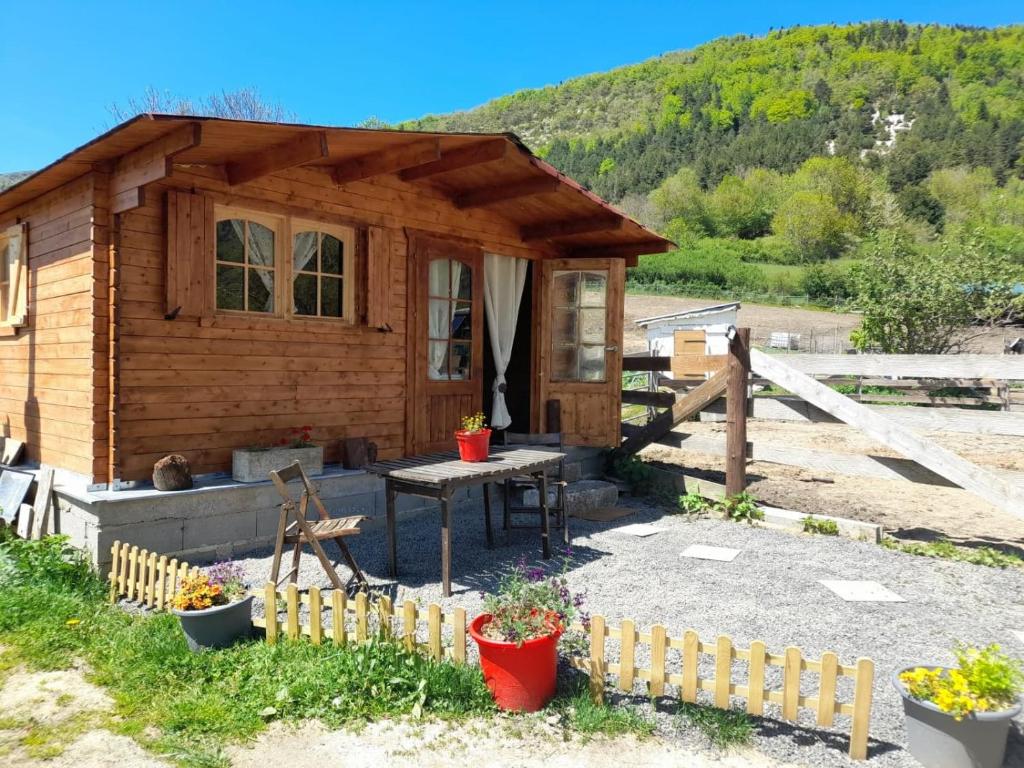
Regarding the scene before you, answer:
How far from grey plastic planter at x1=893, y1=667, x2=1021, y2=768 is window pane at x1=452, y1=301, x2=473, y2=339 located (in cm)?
555

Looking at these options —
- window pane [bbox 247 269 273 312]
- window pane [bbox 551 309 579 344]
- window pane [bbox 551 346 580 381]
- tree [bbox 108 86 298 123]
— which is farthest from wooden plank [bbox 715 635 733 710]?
tree [bbox 108 86 298 123]

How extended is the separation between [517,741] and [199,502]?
3214 millimetres

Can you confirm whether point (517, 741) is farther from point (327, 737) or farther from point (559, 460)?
point (559, 460)

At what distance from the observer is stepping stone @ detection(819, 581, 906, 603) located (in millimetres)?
4371

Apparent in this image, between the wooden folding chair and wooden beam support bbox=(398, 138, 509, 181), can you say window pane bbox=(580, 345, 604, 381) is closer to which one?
wooden beam support bbox=(398, 138, 509, 181)

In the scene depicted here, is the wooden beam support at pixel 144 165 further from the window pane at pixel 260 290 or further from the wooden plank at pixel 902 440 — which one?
the wooden plank at pixel 902 440

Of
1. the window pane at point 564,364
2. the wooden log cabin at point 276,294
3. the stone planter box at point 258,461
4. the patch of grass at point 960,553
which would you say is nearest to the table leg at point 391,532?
the stone planter box at point 258,461

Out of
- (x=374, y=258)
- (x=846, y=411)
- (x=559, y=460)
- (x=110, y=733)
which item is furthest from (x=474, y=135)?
(x=110, y=733)

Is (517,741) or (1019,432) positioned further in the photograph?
(1019,432)

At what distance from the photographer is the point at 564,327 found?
26.2 ft

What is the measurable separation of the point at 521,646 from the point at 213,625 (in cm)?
173

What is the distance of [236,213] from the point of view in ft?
17.9

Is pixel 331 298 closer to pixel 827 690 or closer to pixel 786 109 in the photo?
pixel 827 690

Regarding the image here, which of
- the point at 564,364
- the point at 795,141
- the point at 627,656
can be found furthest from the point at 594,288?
the point at 795,141
